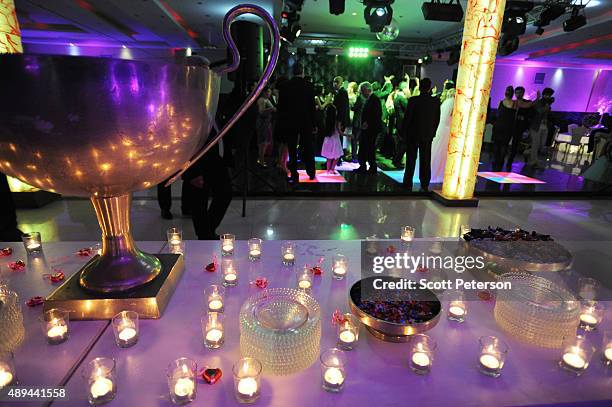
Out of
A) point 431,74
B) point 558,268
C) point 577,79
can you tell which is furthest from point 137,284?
point 577,79

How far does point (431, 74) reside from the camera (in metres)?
13.3

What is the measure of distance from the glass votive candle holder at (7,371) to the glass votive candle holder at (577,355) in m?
0.97

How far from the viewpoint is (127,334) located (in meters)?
0.69

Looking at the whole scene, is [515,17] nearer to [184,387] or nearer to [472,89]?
[472,89]

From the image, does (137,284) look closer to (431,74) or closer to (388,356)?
(388,356)

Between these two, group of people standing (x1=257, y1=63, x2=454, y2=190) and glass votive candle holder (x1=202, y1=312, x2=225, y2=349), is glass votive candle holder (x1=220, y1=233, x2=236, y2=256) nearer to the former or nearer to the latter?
glass votive candle holder (x1=202, y1=312, x2=225, y2=349)

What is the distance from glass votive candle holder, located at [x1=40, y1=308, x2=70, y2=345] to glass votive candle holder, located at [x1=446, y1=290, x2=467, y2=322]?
82cm

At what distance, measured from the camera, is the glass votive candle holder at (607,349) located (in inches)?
25.7

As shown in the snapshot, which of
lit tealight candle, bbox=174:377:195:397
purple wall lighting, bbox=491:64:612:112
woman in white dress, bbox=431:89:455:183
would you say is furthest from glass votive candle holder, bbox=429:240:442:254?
purple wall lighting, bbox=491:64:612:112

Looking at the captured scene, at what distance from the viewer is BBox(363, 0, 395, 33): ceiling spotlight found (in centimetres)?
504

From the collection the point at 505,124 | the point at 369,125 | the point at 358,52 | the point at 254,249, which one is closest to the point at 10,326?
the point at 254,249

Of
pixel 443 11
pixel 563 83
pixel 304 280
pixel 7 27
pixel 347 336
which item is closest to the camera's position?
pixel 347 336

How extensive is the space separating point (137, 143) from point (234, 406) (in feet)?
1.46

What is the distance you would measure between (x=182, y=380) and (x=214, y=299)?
0.27 metres
